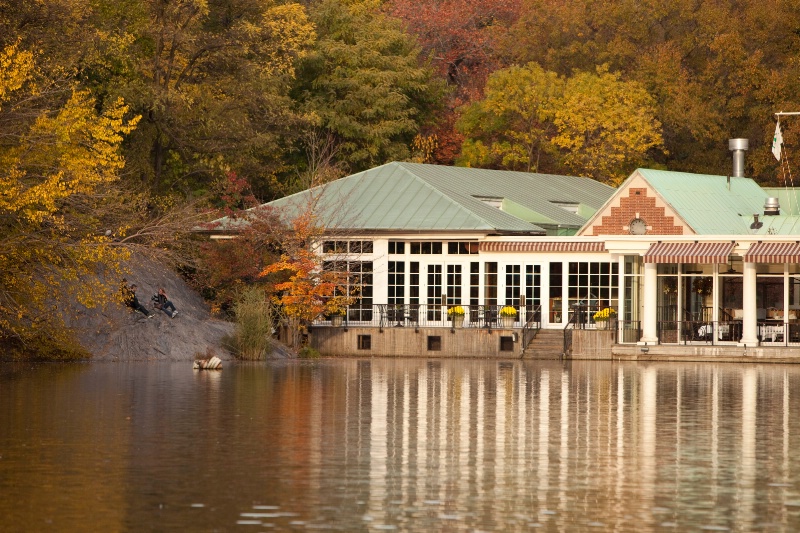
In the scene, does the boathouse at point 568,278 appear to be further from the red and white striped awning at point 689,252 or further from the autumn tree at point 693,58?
the autumn tree at point 693,58

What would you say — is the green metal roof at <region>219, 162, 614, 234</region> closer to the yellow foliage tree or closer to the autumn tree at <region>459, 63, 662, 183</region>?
the autumn tree at <region>459, 63, 662, 183</region>

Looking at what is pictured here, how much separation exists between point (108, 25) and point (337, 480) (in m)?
35.2

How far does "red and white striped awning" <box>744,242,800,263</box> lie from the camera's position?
43219 mm

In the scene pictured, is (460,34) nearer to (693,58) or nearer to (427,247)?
(693,58)

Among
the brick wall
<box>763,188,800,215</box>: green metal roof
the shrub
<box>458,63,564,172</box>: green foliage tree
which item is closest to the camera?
the shrub

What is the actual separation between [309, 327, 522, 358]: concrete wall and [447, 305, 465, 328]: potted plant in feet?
1.86

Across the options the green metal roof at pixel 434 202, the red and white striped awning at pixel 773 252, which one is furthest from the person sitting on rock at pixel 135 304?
the red and white striped awning at pixel 773 252

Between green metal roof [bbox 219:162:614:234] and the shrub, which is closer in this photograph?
the shrub

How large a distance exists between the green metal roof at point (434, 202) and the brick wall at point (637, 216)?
278 cm

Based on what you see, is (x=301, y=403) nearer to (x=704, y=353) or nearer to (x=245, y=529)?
(x=245, y=529)

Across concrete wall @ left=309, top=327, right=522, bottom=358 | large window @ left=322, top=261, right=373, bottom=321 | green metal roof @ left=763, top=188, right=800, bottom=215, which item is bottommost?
concrete wall @ left=309, top=327, right=522, bottom=358

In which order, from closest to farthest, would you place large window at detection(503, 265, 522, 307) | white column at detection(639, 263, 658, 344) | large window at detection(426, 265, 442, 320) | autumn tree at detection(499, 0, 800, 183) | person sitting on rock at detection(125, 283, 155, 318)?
1. person sitting on rock at detection(125, 283, 155, 318)
2. white column at detection(639, 263, 658, 344)
3. large window at detection(503, 265, 522, 307)
4. large window at detection(426, 265, 442, 320)
5. autumn tree at detection(499, 0, 800, 183)

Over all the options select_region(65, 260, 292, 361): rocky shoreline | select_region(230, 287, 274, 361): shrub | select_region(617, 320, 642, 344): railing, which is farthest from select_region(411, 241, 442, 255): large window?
select_region(230, 287, 274, 361): shrub

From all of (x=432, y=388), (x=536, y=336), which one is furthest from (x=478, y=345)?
(x=432, y=388)
